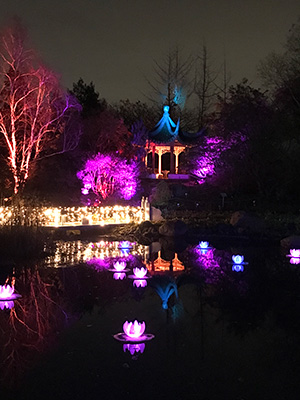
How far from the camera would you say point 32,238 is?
11109 millimetres

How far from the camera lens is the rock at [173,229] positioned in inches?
616

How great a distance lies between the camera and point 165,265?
33.0ft

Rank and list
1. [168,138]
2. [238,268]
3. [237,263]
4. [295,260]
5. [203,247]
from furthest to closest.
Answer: [168,138]
[203,247]
[295,260]
[237,263]
[238,268]

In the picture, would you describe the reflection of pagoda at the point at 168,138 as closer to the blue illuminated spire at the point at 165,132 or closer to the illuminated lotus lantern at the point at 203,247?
the blue illuminated spire at the point at 165,132

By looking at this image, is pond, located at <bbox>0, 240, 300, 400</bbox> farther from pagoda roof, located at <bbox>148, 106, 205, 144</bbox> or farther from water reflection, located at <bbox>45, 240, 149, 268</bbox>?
pagoda roof, located at <bbox>148, 106, 205, 144</bbox>

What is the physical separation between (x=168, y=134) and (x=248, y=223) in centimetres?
1233

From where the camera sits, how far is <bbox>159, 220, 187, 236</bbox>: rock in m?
15.6

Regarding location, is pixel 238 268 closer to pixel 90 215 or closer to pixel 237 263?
pixel 237 263

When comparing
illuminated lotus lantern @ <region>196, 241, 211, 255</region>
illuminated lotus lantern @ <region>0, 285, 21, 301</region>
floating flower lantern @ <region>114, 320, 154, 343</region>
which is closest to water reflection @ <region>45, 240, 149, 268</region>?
illuminated lotus lantern @ <region>196, 241, 211, 255</region>

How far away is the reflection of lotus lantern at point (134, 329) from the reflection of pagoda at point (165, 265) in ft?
13.2

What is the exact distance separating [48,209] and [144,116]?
19.6 metres

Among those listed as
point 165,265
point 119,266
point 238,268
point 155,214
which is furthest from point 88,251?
point 155,214

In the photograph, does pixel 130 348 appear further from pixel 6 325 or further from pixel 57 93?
pixel 57 93

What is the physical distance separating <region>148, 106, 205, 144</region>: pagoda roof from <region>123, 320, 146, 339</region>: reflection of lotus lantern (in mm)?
22070
